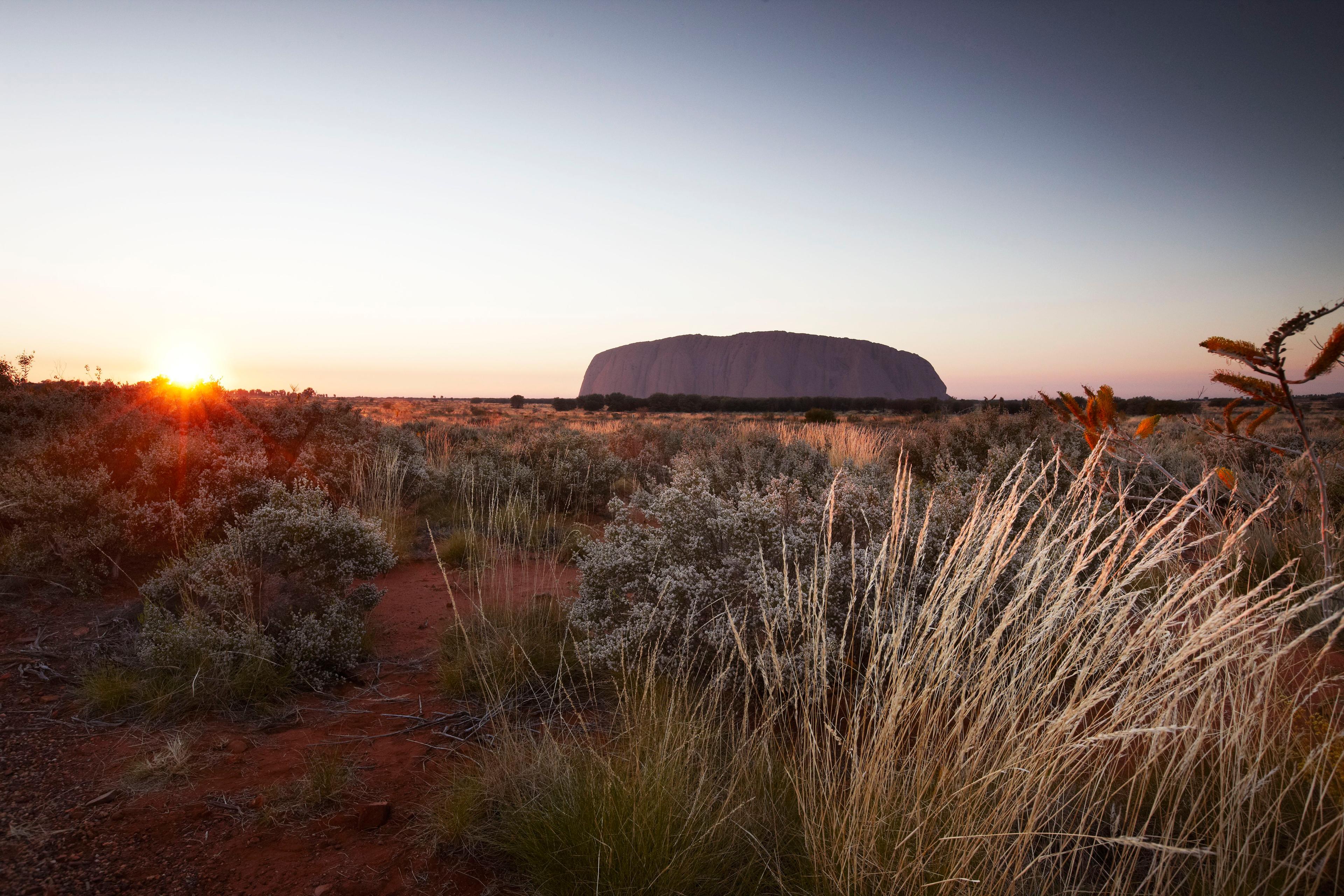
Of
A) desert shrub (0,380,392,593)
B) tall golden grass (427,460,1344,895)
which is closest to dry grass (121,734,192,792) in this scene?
tall golden grass (427,460,1344,895)

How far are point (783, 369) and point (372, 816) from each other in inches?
3434

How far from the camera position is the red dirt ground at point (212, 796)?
6.93ft

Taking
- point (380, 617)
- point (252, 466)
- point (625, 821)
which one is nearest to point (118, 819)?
point (625, 821)

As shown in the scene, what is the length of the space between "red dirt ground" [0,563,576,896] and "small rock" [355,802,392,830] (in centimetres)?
2

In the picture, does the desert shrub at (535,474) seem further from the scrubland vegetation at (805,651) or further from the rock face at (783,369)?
the rock face at (783,369)

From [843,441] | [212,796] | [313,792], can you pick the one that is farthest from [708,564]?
[843,441]

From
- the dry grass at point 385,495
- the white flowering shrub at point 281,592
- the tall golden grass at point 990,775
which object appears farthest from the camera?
the dry grass at point 385,495

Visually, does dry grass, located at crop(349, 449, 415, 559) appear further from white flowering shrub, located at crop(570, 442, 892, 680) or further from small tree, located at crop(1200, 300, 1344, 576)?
small tree, located at crop(1200, 300, 1344, 576)

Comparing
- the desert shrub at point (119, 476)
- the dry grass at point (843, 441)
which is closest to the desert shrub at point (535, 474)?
the desert shrub at point (119, 476)

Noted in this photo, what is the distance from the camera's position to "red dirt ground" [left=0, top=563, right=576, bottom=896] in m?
2.11

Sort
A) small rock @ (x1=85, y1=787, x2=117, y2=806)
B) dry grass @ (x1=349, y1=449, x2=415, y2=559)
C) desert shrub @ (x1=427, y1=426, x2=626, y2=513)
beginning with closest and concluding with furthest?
small rock @ (x1=85, y1=787, x2=117, y2=806), dry grass @ (x1=349, y1=449, x2=415, y2=559), desert shrub @ (x1=427, y1=426, x2=626, y2=513)

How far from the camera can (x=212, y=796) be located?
253 cm

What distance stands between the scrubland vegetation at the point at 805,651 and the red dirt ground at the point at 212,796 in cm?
15

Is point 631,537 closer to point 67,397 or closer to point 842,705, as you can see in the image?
point 842,705
